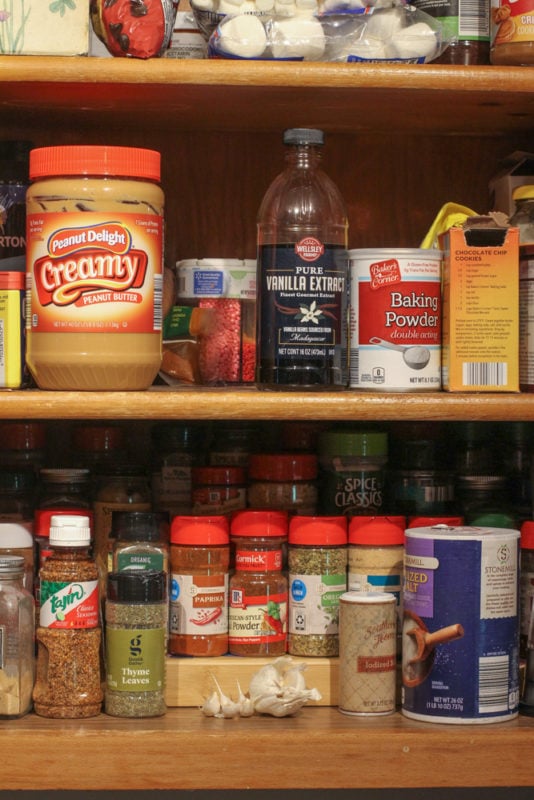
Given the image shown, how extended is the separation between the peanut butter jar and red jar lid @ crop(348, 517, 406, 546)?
1.06 ft

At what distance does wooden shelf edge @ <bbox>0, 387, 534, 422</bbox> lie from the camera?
50.1 inches

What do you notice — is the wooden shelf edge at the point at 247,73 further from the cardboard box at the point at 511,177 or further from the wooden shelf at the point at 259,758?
the wooden shelf at the point at 259,758

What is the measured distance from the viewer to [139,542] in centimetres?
140

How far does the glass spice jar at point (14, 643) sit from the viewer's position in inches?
51.5

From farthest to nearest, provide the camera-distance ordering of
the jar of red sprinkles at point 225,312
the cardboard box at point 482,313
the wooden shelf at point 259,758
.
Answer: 1. the jar of red sprinkles at point 225,312
2. the cardboard box at point 482,313
3. the wooden shelf at point 259,758

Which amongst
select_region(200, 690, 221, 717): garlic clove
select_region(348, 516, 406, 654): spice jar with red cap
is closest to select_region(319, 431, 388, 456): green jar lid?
select_region(348, 516, 406, 654): spice jar with red cap

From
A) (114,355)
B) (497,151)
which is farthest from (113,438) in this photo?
(497,151)

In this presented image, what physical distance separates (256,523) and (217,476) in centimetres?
11

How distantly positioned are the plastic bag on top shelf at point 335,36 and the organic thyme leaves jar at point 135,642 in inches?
23.7

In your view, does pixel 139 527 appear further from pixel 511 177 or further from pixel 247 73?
pixel 511 177

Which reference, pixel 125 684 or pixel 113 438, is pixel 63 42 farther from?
pixel 125 684

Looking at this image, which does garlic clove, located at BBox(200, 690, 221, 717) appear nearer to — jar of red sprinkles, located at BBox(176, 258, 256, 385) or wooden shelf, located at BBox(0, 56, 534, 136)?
jar of red sprinkles, located at BBox(176, 258, 256, 385)

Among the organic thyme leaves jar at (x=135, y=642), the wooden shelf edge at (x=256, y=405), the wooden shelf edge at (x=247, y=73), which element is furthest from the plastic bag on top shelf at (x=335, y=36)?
the organic thyme leaves jar at (x=135, y=642)

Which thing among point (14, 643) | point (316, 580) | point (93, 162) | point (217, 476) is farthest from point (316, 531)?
point (93, 162)
